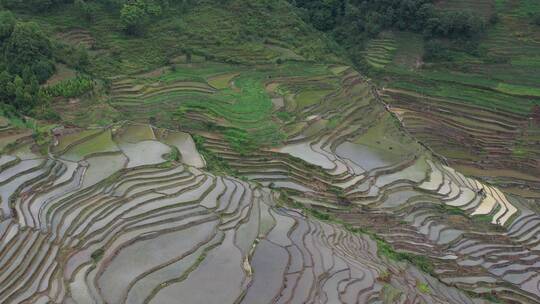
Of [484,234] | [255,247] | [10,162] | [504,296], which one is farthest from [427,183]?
[10,162]

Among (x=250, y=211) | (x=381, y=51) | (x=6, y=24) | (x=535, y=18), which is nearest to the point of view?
(x=250, y=211)

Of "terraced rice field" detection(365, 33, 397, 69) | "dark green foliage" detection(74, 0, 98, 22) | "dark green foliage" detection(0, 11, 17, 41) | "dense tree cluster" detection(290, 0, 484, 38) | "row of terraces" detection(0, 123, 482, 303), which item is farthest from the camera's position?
"terraced rice field" detection(365, 33, 397, 69)

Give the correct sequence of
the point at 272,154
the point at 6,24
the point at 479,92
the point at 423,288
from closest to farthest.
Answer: the point at 423,288 → the point at 272,154 → the point at 6,24 → the point at 479,92

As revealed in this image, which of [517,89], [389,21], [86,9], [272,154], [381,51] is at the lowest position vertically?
[272,154]

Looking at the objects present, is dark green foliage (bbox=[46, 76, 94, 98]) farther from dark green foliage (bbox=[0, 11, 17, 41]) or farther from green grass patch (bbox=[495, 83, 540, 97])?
green grass patch (bbox=[495, 83, 540, 97])

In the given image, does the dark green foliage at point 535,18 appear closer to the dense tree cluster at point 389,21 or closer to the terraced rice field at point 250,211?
the dense tree cluster at point 389,21

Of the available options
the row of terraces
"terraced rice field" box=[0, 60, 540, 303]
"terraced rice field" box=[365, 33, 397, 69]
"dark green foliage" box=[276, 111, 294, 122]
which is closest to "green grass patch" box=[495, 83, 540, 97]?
"terraced rice field" box=[0, 60, 540, 303]

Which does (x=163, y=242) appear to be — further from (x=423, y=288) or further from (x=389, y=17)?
(x=389, y=17)

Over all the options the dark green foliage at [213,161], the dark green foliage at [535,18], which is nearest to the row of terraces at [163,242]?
the dark green foliage at [213,161]

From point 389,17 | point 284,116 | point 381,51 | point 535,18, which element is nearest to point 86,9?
point 284,116

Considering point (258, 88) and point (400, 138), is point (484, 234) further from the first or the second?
point (258, 88)

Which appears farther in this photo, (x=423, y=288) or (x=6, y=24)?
(x=6, y=24)
